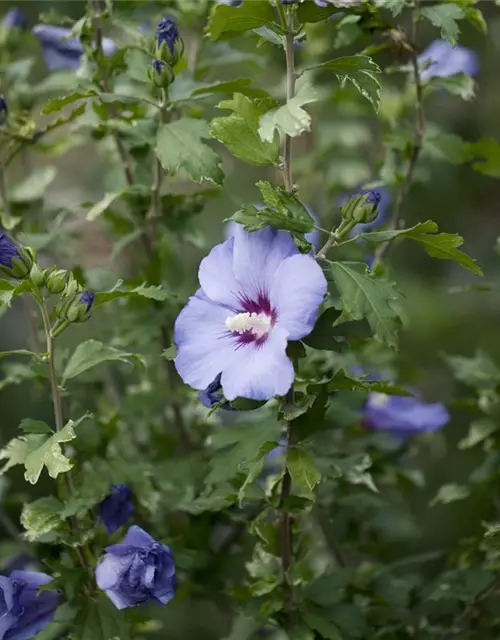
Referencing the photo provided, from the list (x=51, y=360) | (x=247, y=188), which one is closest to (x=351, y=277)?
(x=51, y=360)

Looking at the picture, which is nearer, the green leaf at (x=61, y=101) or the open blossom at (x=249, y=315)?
the open blossom at (x=249, y=315)

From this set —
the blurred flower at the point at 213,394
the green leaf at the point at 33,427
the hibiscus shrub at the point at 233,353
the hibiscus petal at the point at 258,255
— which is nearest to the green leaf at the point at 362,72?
the hibiscus shrub at the point at 233,353

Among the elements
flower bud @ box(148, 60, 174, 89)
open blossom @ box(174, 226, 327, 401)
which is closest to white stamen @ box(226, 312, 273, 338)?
open blossom @ box(174, 226, 327, 401)

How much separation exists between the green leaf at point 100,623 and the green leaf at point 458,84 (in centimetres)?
53

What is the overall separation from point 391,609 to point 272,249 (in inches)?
15.4

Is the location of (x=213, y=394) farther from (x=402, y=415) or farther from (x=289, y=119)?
(x=402, y=415)

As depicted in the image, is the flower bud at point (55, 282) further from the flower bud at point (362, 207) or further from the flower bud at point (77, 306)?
the flower bud at point (362, 207)

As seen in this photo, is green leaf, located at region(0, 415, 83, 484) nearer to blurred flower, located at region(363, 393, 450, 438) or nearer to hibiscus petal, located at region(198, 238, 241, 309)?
hibiscus petal, located at region(198, 238, 241, 309)

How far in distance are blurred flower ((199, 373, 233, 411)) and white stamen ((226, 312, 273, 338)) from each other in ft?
0.11

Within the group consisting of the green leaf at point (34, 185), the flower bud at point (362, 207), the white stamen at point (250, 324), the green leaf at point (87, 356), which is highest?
the flower bud at point (362, 207)

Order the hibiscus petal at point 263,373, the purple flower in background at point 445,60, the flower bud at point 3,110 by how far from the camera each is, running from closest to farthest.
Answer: the hibiscus petal at point 263,373, the flower bud at point 3,110, the purple flower in background at point 445,60

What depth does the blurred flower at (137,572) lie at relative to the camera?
24.6 inches

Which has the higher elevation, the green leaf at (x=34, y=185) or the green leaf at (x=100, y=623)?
the green leaf at (x=34, y=185)

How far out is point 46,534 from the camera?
2.27 feet
